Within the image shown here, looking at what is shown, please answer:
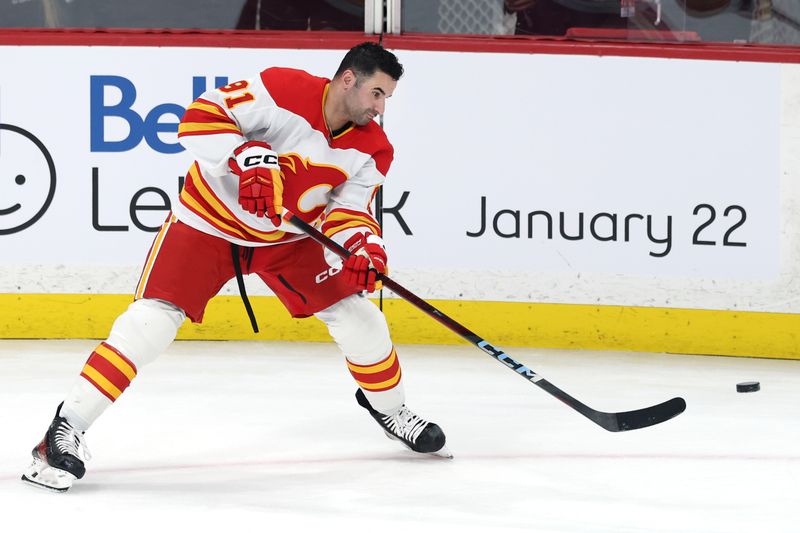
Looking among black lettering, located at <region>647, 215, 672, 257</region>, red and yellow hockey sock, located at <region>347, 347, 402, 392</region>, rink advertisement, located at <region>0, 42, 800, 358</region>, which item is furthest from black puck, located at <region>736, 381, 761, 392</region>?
red and yellow hockey sock, located at <region>347, 347, 402, 392</region>

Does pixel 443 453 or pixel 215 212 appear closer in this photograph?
pixel 215 212

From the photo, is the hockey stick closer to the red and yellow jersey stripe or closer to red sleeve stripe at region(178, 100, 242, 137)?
the red and yellow jersey stripe

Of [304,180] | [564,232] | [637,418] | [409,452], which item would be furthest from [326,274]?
[564,232]

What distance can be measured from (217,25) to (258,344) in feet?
3.86

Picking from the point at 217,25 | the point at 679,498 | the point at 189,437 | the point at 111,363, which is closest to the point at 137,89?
the point at 217,25

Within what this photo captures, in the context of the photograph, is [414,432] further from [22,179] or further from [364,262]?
[22,179]

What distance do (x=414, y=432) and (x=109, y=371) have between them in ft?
2.54

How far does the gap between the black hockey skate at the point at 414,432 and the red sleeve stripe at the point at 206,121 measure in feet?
2.67

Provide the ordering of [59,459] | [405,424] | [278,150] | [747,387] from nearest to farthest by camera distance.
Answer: [59,459] < [278,150] < [405,424] < [747,387]

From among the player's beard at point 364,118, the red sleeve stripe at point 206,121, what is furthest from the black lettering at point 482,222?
the red sleeve stripe at point 206,121

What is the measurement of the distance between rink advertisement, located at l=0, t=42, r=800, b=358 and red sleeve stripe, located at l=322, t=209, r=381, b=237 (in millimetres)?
1597

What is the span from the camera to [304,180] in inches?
116

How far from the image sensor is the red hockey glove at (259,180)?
106 inches

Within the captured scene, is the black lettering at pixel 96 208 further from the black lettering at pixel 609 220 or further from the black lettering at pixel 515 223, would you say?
the black lettering at pixel 609 220
